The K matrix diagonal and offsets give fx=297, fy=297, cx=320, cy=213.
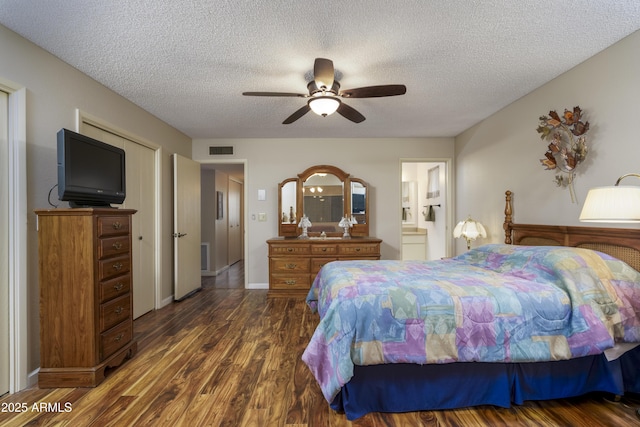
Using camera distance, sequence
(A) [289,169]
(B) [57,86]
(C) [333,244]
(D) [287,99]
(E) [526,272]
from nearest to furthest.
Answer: (E) [526,272], (B) [57,86], (D) [287,99], (C) [333,244], (A) [289,169]

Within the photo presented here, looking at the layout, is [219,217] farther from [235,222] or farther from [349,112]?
[349,112]

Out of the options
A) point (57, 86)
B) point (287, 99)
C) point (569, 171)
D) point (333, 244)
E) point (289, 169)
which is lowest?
point (333, 244)

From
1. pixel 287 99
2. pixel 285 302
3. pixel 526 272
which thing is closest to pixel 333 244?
pixel 285 302

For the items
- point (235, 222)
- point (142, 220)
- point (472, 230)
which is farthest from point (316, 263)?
point (235, 222)

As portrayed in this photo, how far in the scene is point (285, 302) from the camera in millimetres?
3889

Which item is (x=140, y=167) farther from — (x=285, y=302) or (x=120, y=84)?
(x=285, y=302)

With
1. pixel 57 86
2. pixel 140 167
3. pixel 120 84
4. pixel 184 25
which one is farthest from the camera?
pixel 140 167

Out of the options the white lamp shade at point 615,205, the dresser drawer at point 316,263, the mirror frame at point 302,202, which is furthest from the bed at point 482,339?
the mirror frame at point 302,202

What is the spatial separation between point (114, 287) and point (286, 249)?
7.32 ft

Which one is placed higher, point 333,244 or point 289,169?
point 289,169

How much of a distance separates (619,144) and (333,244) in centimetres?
297

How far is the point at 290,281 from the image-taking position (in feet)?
13.5

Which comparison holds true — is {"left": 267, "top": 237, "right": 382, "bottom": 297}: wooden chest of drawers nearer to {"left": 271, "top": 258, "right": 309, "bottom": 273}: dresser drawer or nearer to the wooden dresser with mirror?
{"left": 271, "top": 258, "right": 309, "bottom": 273}: dresser drawer

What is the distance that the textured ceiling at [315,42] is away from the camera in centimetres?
173
